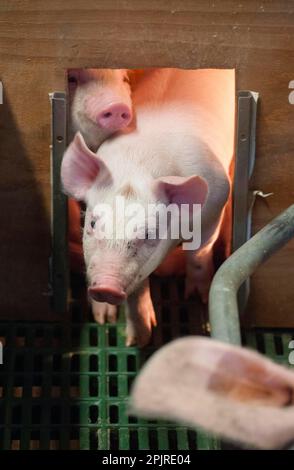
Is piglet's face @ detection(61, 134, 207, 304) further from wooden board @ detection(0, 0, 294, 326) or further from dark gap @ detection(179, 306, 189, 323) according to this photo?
dark gap @ detection(179, 306, 189, 323)

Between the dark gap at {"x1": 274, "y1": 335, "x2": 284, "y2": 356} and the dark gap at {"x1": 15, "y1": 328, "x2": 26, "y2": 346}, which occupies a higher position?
the dark gap at {"x1": 15, "y1": 328, "x2": 26, "y2": 346}

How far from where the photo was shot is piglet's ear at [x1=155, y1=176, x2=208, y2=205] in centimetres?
135

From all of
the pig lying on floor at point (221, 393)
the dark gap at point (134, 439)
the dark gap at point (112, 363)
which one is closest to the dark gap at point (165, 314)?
the dark gap at point (112, 363)

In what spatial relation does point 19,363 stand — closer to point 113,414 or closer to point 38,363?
point 38,363

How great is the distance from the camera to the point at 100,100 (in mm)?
1380

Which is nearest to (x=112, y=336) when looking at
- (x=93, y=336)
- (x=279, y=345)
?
(x=93, y=336)

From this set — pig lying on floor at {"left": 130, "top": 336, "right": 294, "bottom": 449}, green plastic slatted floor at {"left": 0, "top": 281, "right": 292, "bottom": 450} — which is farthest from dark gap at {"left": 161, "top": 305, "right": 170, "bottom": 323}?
pig lying on floor at {"left": 130, "top": 336, "right": 294, "bottom": 449}

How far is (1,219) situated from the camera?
1.52 meters

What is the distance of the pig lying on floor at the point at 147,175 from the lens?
1320 millimetres

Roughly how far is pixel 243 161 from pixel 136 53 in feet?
0.73

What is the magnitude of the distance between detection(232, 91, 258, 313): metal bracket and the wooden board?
13 mm
